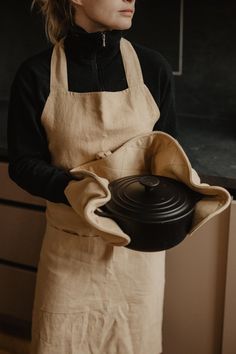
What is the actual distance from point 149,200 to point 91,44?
363mm

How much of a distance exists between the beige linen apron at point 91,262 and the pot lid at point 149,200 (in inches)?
3.0

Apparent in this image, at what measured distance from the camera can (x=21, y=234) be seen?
155cm

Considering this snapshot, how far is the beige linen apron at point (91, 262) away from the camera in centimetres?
105

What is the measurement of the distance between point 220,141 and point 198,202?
1.78ft

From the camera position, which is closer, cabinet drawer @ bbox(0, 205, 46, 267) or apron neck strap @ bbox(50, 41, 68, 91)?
apron neck strap @ bbox(50, 41, 68, 91)

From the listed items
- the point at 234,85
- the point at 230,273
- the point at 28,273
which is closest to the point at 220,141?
the point at 234,85

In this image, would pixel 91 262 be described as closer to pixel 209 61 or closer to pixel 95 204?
pixel 95 204

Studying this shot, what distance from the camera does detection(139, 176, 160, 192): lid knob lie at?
911 millimetres

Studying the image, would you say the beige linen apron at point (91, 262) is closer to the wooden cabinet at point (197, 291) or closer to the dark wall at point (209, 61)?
the wooden cabinet at point (197, 291)

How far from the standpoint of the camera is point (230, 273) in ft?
4.18

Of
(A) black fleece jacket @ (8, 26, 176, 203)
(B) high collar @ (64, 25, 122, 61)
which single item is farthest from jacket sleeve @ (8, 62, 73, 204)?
Answer: (B) high collar @ (64, 25, 122, 61)

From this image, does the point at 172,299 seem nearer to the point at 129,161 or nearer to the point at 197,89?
the point at 129,161

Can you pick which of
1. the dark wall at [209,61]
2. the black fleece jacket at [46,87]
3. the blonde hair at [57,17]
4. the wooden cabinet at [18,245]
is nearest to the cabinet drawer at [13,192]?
the wooden cabinet at [18,245]

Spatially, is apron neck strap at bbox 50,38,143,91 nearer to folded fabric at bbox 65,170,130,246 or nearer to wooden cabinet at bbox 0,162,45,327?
folded fabric at bbox 65,170,130,246
